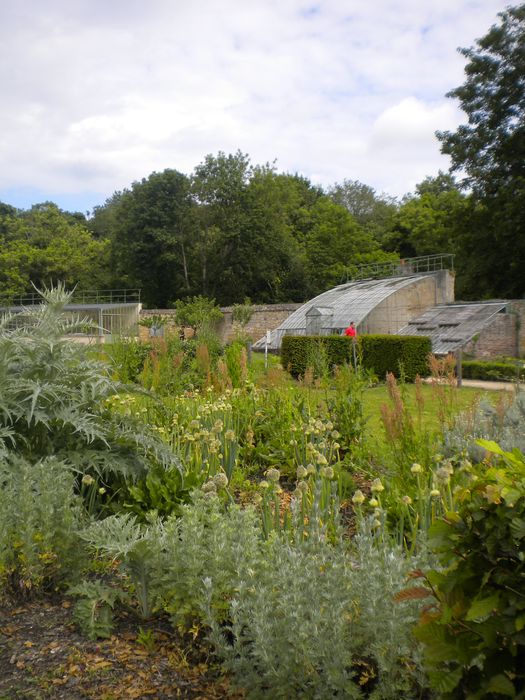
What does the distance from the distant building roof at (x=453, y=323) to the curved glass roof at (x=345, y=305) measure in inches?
60.6

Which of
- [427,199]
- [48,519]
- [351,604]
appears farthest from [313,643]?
[427,199]

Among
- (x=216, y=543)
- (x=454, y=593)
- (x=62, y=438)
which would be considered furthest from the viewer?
(x=62, y=438)

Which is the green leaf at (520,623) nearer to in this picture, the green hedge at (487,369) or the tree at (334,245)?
the green hedge at (487,369)

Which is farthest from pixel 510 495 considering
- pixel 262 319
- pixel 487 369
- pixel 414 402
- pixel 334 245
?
pixel 334 245

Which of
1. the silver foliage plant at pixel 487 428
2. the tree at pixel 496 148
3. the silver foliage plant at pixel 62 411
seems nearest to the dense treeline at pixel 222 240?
the tree at pixel 496 148

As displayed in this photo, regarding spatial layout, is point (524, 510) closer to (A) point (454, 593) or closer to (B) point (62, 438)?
(A) point (454, 593)

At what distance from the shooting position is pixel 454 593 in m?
1.52

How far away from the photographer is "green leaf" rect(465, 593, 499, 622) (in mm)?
1402

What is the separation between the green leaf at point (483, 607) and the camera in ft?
4.60

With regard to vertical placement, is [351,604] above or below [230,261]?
below

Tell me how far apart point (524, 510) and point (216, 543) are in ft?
4.12

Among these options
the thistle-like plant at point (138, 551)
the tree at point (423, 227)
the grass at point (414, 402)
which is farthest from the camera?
the tree at point (423, 227)

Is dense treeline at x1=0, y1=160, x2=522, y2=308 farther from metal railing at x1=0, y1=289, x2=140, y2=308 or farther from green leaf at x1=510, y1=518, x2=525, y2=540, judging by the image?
green leaf at x1=510, y1=518, x2=525, y2=540

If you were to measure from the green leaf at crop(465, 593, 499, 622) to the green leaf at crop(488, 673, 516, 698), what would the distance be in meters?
0.15
